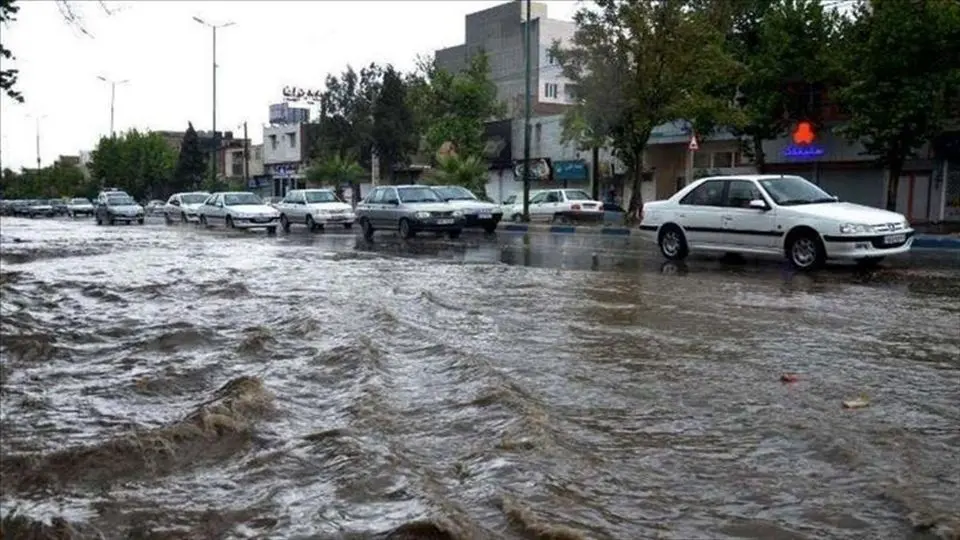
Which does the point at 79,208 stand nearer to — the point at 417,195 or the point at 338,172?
the point at 338,172

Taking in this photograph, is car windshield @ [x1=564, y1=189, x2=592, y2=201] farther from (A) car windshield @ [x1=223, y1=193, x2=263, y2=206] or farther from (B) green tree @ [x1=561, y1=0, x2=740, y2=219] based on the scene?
(A) car windshield @ [x1=223, y1=193, x2=263, y2=206]

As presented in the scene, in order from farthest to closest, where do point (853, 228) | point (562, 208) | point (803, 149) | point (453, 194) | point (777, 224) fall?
point (803, 149) → point (562, 208) → point (453, 194) → point (777, 224) → point (853, 228)

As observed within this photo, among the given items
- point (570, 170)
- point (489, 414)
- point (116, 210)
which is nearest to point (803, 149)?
point (570, 170)

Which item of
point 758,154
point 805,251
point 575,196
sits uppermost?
point 758,154

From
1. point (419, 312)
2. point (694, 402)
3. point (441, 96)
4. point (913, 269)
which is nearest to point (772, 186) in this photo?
point (913, 269)

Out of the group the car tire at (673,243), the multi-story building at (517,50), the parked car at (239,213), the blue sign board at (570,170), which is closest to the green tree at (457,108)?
the blue sign board at (570,170)

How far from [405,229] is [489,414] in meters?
18.4

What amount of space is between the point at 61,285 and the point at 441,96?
29542mm

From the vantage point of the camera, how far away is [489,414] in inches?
211

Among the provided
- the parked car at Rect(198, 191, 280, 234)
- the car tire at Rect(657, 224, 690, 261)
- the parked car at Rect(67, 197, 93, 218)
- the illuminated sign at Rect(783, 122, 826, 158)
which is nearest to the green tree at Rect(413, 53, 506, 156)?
the parked car at Rect(198, 191, 280, 234)

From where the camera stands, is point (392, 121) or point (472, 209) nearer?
point (472, 209)

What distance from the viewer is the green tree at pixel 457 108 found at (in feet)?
133

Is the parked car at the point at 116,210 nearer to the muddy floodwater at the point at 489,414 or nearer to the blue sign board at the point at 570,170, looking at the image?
the blue sign board at the point at 570,170

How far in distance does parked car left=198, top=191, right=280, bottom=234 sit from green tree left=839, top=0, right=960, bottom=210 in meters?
18.5
